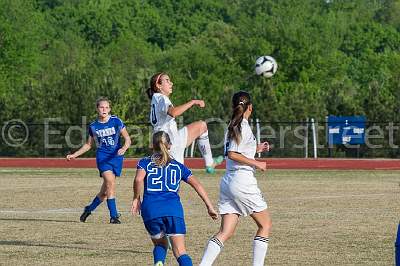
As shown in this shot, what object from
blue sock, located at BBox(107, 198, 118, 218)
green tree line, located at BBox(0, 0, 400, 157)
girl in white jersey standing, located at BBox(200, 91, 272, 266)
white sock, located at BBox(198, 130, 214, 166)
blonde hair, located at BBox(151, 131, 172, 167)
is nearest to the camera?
blonde hair, located at BBox(151, 131, 172, 167)

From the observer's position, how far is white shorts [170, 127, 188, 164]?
12.9 metres

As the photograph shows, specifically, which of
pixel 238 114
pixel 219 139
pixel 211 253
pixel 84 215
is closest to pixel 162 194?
pixel 211 253

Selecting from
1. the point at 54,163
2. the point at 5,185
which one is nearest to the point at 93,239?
the point at 5,185

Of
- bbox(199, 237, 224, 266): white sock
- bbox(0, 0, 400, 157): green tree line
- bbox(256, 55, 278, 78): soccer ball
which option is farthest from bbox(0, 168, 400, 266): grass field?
bbox(0, 0, 400, 157): green tree line

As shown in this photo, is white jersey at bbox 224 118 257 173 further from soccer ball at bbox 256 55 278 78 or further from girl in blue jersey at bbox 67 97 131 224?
soccer ball at bbox 256 55 278 78

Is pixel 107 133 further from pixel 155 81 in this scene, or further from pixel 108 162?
pixel 155 81

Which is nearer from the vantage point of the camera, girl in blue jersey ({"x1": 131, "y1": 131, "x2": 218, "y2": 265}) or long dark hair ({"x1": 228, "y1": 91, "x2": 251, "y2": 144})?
girl in blue jersey ({"x1": 131, "y1": 131, "x2": 218, "y2": 265})

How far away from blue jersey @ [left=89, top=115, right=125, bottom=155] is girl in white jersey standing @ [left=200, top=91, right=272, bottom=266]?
19.8 feet

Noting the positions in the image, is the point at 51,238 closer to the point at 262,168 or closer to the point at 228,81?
the point at 262,168

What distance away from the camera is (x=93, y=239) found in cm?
1476

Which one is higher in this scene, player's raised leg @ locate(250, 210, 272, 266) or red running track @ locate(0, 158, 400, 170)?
player's raised leg @ locate(250, 210, 272, 266)

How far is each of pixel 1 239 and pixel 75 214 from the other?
3.83 metres

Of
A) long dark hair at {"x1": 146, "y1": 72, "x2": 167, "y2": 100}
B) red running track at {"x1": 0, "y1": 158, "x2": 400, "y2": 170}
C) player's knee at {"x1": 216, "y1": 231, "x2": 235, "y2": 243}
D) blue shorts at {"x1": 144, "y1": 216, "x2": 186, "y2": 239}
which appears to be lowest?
red running track at {"x1": 0, "y1": 158, "x2": 400, "y2": 170}

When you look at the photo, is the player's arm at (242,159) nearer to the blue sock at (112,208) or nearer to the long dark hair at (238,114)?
the long dark hair at (238,114)
